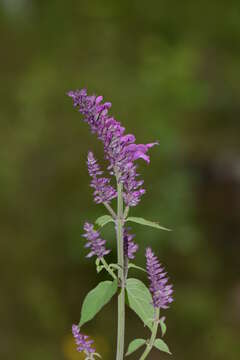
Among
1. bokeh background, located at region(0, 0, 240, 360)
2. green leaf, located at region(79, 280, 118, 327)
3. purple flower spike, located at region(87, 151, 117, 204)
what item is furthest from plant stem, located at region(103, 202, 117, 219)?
bokeh background, located at region(0, 0, 240, 360)

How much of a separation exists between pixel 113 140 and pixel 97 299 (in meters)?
0.28

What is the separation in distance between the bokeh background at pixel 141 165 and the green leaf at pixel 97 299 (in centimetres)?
339

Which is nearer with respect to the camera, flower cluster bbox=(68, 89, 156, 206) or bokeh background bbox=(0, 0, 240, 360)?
flower cluster bbox=(68, 89, 156, 206)

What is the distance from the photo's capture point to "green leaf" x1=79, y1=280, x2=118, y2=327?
1.09 meters

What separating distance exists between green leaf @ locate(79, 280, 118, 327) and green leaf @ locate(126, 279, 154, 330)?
4 centimetres

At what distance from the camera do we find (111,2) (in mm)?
10055

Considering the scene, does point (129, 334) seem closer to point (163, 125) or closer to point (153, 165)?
point (153, 165)

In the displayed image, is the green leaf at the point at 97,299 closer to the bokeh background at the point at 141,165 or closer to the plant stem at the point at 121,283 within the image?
the plant stem at the point at 121,283

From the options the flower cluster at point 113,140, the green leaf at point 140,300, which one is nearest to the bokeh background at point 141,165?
the green leaf at point 140,300

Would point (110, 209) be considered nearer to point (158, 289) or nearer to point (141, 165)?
point (158, 289)

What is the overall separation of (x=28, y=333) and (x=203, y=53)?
19.1 ft

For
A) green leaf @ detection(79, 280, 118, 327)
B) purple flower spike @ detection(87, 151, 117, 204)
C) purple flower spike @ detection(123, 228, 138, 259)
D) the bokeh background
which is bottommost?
green leaf @ detection(79, 280, 118, 327)

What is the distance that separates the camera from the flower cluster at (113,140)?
109cm

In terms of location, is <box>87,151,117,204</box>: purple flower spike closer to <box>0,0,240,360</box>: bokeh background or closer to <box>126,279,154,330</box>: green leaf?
<box>126,279,154,330</box>: green leaf
